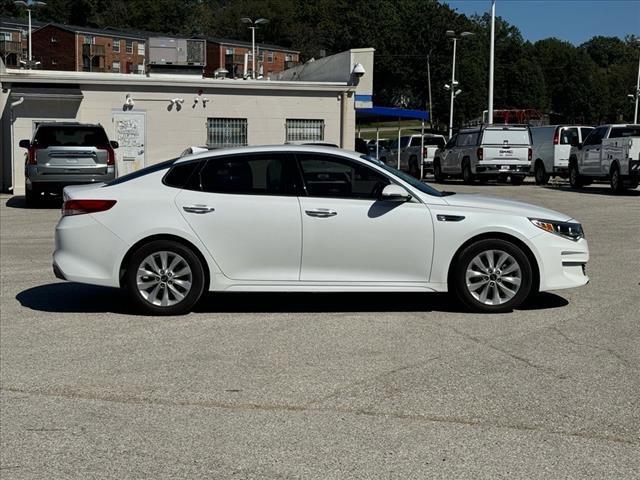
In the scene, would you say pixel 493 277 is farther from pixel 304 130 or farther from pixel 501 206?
pixel 304 130

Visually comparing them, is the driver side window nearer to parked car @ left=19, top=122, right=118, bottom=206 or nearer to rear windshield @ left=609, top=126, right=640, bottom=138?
parked car @ left=19, top=122, right=118, bottom=206

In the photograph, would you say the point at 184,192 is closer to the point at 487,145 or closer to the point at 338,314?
the point at 338,314

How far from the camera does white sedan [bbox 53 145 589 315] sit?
815 cm

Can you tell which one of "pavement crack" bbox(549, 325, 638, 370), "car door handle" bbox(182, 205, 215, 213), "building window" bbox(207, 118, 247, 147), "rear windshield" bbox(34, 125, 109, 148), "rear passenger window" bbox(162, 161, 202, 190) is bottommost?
"pavement crack" bbox(549, 325, 638, 370)

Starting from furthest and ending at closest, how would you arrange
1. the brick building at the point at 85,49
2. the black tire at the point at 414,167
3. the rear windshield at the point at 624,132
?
the brick building at the point at 85,49
the black tire at the point at 414,167
the rear windshield at the point at 624,132

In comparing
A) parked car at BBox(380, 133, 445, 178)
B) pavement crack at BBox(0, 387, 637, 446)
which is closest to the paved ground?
pavement crack at BBox(0, 387, 637, 446)

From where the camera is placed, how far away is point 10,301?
9.25m

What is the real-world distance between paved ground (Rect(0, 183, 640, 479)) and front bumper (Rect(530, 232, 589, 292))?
1.06 feet

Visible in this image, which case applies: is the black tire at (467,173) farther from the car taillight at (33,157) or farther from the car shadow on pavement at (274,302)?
the car shadow on pavement at (274,302)

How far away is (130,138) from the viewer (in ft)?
83.1

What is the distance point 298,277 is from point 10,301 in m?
3.26

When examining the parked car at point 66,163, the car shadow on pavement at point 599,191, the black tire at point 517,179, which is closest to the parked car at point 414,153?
the black tire at point 517,179

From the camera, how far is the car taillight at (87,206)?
8.30 meters

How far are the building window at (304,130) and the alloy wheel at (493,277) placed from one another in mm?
18292
